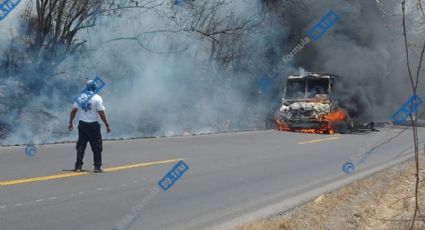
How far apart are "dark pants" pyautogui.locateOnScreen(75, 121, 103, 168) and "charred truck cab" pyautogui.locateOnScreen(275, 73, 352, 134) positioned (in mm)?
12806

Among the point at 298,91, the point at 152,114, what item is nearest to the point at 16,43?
the point at 152,114

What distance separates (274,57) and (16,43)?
47.4 ft

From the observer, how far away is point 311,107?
2070 centimetres

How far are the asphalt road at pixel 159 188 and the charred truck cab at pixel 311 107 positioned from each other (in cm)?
605

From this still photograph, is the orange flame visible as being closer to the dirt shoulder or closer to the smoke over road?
the smoke over road

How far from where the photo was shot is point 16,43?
15.1 meters

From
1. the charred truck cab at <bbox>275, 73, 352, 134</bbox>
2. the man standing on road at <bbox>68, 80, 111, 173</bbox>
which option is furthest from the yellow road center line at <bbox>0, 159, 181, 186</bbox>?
the charred truck cab at <bbox>275, 73, 352, 134</bbox>

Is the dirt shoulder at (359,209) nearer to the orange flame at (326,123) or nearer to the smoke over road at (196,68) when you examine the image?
the smoke over road at (196,68)

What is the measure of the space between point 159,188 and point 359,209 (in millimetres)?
3026

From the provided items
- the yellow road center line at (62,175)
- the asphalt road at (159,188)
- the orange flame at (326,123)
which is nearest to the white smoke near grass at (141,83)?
the orange flame at (326,123)

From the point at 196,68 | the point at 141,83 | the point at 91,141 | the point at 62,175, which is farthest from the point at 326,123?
the point at 62,175

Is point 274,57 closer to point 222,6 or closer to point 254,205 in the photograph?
point 222,6

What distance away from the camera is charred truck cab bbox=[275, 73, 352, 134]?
2066 cm

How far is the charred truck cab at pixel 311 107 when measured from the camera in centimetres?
2066
